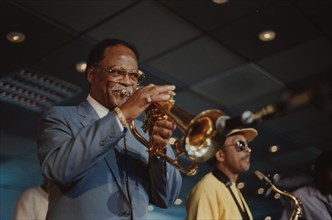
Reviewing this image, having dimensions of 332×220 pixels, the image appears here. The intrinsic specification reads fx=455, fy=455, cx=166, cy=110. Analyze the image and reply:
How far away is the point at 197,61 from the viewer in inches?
185

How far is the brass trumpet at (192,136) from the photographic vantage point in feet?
5.24

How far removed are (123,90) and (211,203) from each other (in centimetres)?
133

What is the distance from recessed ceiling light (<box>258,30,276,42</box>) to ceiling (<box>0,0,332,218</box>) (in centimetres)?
5

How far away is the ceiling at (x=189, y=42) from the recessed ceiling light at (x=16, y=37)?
1.7 inches

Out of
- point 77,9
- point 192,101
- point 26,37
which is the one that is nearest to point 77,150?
point 77,9

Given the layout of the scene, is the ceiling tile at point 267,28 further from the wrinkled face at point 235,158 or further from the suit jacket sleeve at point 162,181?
the suit jacket sleeve at point 162,181

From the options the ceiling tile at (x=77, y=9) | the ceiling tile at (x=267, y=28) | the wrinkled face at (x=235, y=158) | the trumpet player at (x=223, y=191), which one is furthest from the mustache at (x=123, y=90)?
the ceiling tile at (x=267, y=28)

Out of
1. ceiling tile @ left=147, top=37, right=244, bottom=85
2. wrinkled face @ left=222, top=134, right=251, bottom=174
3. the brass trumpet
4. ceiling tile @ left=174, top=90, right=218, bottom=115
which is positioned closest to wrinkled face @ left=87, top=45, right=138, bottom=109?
the brass trumpet

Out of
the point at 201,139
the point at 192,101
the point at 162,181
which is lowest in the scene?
the point at 162,181

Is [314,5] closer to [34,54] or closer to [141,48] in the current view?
[141,48]

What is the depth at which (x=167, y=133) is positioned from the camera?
5.54 ft

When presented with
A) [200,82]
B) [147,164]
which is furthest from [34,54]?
[147,164]

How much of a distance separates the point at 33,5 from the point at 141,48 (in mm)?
1132

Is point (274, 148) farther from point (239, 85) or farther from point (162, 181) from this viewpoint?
point (162, 181)
